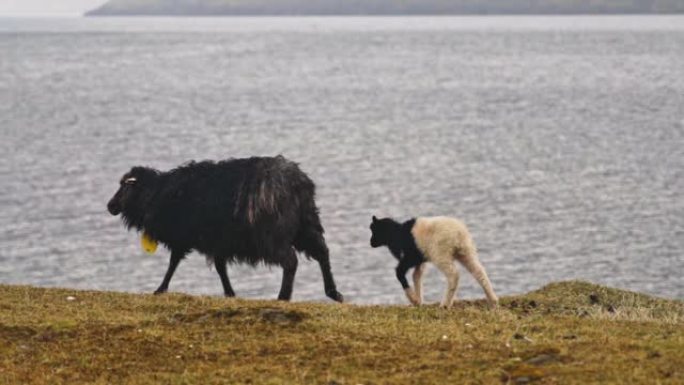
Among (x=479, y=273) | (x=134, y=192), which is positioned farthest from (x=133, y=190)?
(x=479, y=273)

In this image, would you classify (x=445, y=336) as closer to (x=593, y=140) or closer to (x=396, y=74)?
(x=593, y=140)

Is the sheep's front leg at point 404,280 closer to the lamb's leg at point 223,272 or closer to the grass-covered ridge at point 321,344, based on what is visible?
the grass-covered ridge at point 321,344

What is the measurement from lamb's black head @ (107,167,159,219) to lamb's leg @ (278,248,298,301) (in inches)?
130

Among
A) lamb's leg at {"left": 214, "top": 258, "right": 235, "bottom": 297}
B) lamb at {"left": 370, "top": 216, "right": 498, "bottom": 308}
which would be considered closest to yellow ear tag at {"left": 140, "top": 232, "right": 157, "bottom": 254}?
lamb's leg at {"left": 214, "top": 258, "right": 235, "bottom": 297}

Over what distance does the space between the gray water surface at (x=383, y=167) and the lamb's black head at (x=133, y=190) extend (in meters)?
18.5

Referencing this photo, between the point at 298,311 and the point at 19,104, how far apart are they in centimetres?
11881

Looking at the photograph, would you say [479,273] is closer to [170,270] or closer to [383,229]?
[383,229]

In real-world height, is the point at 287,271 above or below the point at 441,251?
below

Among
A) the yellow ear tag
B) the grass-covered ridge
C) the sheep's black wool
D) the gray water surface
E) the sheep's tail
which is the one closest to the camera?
the grass-covered ridge

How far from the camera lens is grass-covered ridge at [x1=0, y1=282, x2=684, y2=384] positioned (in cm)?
1291

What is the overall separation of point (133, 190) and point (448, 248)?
6835 mm

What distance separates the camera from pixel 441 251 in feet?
60.1

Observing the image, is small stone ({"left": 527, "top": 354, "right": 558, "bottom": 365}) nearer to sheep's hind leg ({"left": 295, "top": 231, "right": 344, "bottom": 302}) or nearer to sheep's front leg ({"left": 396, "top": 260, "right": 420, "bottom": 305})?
sheep's front leg ({"left": 396, "top": 260, "right": 420, "bottom": 305})

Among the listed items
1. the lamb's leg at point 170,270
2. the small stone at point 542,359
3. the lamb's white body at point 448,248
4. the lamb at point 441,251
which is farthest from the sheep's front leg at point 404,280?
the small stone at point 542,359
